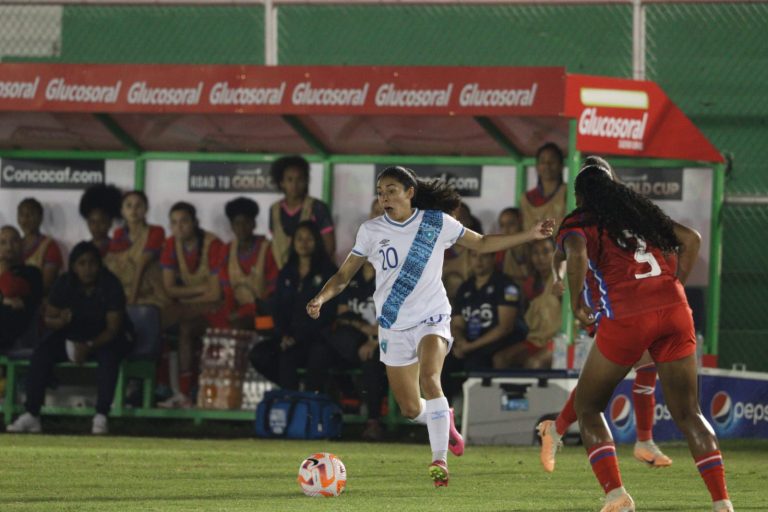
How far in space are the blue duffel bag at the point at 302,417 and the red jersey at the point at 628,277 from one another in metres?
7.52

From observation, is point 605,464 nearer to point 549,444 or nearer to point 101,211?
point 549,444

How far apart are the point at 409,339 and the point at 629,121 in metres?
5.87

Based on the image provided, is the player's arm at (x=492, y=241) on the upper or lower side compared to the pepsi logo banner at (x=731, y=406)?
upper

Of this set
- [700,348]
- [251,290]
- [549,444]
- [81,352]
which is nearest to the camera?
[549,444]

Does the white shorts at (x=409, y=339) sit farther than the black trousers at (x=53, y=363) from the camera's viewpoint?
No

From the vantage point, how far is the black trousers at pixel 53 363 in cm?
1602

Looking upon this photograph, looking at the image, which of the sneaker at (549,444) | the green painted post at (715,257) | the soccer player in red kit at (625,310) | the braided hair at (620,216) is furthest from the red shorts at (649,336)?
the green painted post at (715,257)

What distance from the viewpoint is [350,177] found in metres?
17.2

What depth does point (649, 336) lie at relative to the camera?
8.04m

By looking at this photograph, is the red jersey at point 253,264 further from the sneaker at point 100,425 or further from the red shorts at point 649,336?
the red shorts at point 649,336

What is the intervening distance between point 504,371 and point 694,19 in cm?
609

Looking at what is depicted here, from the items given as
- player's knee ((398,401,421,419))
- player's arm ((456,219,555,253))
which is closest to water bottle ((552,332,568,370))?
player's knee ((398,401,421,419))

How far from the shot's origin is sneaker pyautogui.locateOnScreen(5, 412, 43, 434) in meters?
16.0

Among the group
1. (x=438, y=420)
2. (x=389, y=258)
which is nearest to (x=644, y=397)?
(x=438, y=420)
